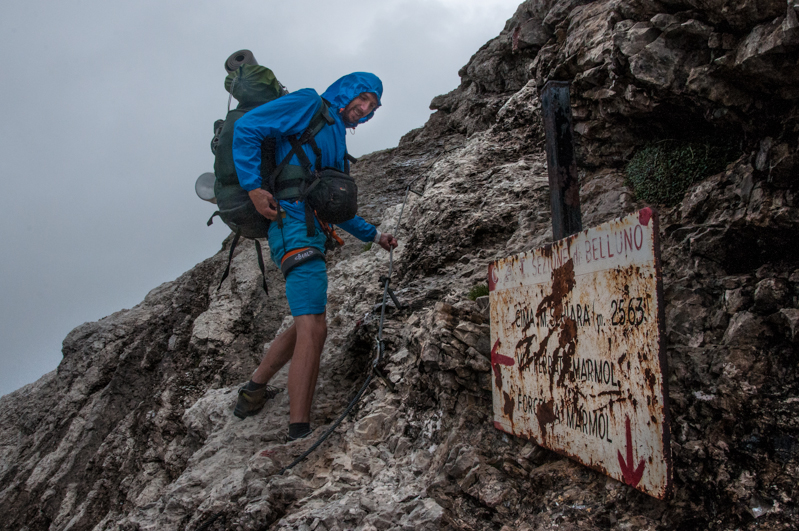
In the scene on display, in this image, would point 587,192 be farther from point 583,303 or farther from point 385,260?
point 385,260

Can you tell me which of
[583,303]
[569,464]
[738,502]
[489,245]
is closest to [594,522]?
[569,464]

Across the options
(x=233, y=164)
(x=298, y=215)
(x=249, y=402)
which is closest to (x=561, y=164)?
(x=298, y=215)

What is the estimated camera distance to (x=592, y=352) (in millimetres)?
2303

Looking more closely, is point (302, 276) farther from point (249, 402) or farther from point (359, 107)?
point (359, 107)

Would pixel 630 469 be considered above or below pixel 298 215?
below

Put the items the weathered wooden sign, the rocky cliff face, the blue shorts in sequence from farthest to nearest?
the blue shorts → the rocky cliff face → the weathered wooden sign

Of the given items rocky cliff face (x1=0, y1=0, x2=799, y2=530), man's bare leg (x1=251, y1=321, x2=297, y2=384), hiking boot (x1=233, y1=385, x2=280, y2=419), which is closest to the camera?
rocky cliff face (x1=0, y1=0, x2=799, y2=530)

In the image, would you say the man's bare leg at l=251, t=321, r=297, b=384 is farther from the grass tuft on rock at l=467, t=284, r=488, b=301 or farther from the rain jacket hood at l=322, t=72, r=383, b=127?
the rain jacket hood at l=322, t=72, r=383, b=127

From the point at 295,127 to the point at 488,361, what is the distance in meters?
2.41

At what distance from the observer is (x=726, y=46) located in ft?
9.14

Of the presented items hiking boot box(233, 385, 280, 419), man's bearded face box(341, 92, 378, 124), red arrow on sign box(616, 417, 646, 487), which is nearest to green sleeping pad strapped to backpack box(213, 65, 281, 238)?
man's bearded face box(341, 92, 378, 124)

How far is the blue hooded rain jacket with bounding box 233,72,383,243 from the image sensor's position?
13.1 feet

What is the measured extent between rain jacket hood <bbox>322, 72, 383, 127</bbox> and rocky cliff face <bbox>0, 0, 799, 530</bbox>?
155cm

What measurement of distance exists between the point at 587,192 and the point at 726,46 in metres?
1.49
